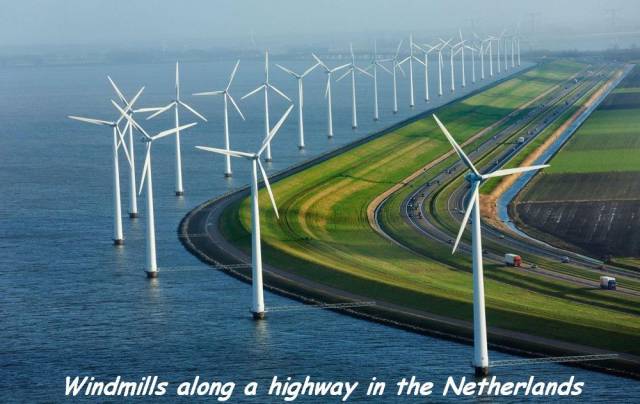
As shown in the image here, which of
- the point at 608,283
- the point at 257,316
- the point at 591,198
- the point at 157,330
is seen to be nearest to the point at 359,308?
the point at 257,316

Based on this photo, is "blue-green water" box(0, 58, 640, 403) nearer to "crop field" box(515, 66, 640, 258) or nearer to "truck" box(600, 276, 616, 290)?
"truck" box(600, 276, 616, 290)

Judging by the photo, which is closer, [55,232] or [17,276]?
[17,276]

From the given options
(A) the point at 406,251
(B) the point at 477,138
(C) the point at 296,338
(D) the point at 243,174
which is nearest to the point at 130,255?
(A) the point at 406,251

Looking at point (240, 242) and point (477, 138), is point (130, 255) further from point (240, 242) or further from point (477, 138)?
point (477, 138)

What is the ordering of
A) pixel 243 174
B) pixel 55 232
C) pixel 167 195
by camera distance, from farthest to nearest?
1. pixel 243 174
2. pixel 167 195
3. pixel 55 232

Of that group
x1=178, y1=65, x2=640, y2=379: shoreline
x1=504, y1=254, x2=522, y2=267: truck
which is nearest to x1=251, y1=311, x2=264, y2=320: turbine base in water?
x1=178, y1=65, x2=640, y2=379: shoreline

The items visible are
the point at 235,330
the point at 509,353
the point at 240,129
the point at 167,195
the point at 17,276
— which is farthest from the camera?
the point at 240,129

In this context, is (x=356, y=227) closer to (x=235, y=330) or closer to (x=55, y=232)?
(x=55, y=232)
